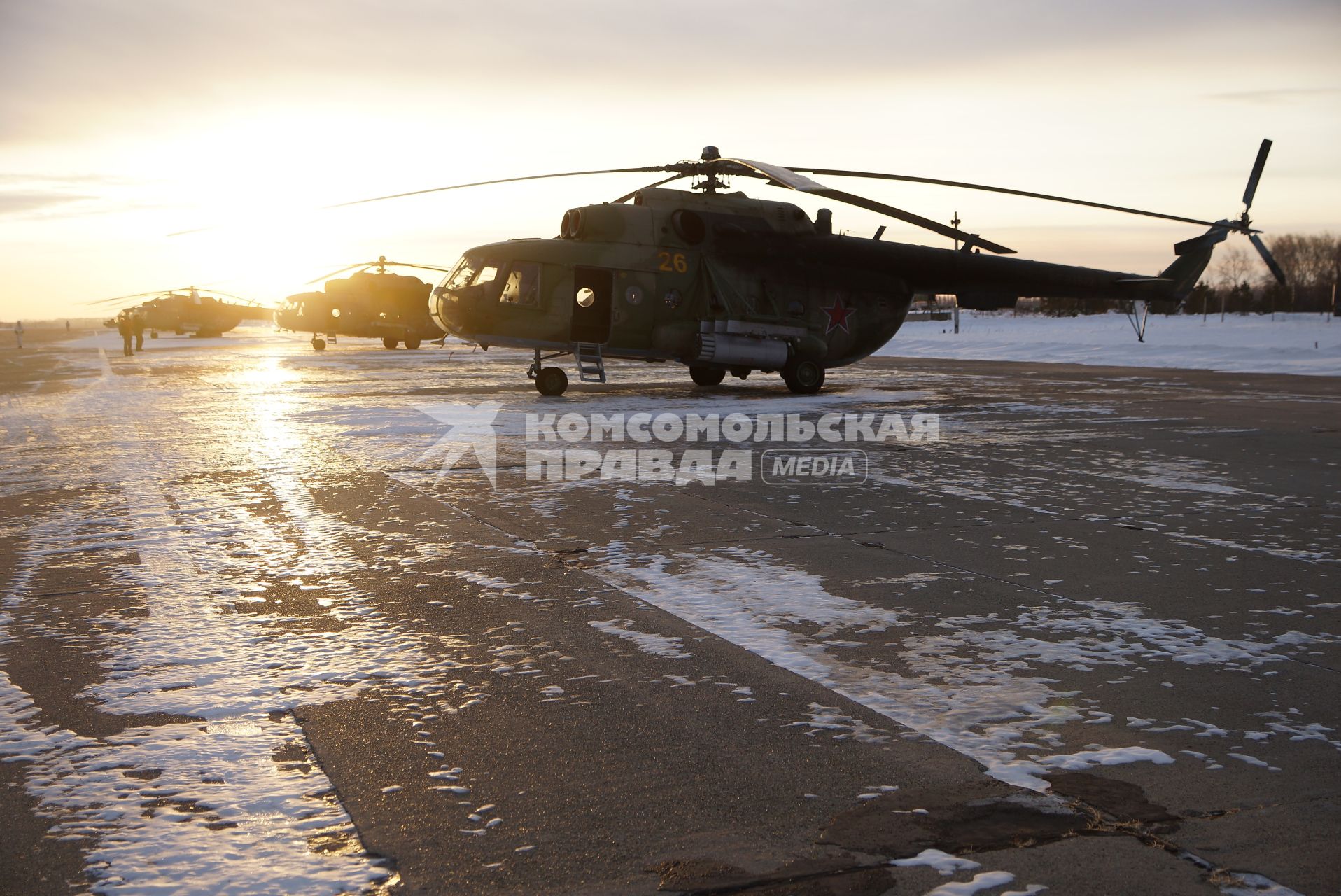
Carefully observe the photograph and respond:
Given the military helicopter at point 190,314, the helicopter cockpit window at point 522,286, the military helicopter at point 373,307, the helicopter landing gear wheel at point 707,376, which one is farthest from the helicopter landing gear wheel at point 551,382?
the military helicopter at point 190,314

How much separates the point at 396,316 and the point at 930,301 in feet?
80.6

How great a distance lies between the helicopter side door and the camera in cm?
1745

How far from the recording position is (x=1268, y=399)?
1736 centimetres

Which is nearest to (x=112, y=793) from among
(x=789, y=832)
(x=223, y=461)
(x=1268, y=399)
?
→ (x=789, y=832)

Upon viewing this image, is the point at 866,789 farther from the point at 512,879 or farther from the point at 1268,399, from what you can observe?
the point at 1268,399

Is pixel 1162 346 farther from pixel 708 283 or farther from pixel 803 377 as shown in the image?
pixel 708 283

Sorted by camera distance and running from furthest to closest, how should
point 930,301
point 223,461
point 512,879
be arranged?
point 930,301 → point 223,461 → point 512,879

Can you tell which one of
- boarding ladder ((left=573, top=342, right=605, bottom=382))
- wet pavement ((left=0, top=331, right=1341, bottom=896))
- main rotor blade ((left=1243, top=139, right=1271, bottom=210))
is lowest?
wet pavement ((left=0, top=331, right=1341, bottom=896))

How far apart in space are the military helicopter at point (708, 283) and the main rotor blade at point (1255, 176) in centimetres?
3

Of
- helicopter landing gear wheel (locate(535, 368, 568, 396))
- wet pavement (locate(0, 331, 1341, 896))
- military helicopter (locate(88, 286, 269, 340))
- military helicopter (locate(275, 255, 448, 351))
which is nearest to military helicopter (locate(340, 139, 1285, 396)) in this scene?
helicopter landing gear wheel (locate(535, 368, 568, 396))

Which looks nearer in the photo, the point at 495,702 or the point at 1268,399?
the point at 495,702

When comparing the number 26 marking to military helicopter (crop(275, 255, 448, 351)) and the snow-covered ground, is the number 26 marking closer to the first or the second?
the snow-covered ground

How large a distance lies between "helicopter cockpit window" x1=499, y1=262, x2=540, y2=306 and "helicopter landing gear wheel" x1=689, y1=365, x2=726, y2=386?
13.0 feet

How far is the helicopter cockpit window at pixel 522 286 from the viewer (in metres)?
17.4
